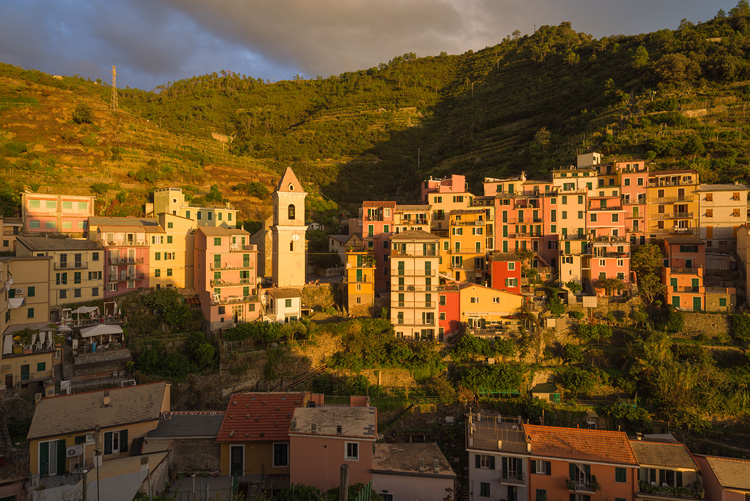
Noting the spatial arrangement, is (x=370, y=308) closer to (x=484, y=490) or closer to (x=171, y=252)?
(x=484, y=490)

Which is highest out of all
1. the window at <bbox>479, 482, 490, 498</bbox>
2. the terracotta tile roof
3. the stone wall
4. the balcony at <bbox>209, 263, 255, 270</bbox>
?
the balcony at <bbox>209, 263, 255, 270</bbox>

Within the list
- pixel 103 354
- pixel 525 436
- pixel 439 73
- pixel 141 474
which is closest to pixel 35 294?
pixel 103 354

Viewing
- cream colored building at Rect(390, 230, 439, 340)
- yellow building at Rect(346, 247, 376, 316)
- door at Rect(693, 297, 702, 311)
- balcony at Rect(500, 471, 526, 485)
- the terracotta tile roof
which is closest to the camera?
the terracotta tile roof

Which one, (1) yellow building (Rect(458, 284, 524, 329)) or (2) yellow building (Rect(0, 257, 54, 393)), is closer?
(2) yellow building (Rect(0, 257, 54, 393))

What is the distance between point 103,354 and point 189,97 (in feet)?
335

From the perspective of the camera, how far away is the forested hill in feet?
174

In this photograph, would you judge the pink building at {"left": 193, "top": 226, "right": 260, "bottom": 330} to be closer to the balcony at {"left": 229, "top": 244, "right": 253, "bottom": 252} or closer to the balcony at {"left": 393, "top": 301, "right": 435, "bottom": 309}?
the balcony at {"left": 229, "top": 244, "right": 253, "bottom": 252}

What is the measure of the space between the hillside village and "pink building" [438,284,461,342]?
0.16 m

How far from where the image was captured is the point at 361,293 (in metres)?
36.0

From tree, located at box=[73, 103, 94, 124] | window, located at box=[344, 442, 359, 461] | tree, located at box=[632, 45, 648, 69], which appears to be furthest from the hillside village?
tree, located at box=[632, 45, 648, 69]

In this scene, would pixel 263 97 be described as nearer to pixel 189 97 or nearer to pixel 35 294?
pixel 189 97

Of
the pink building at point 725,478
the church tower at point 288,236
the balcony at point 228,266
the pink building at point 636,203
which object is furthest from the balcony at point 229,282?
the pink building at point 636,203

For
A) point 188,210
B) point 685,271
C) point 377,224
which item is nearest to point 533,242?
point 685,271

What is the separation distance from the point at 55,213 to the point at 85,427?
24.7 meters
